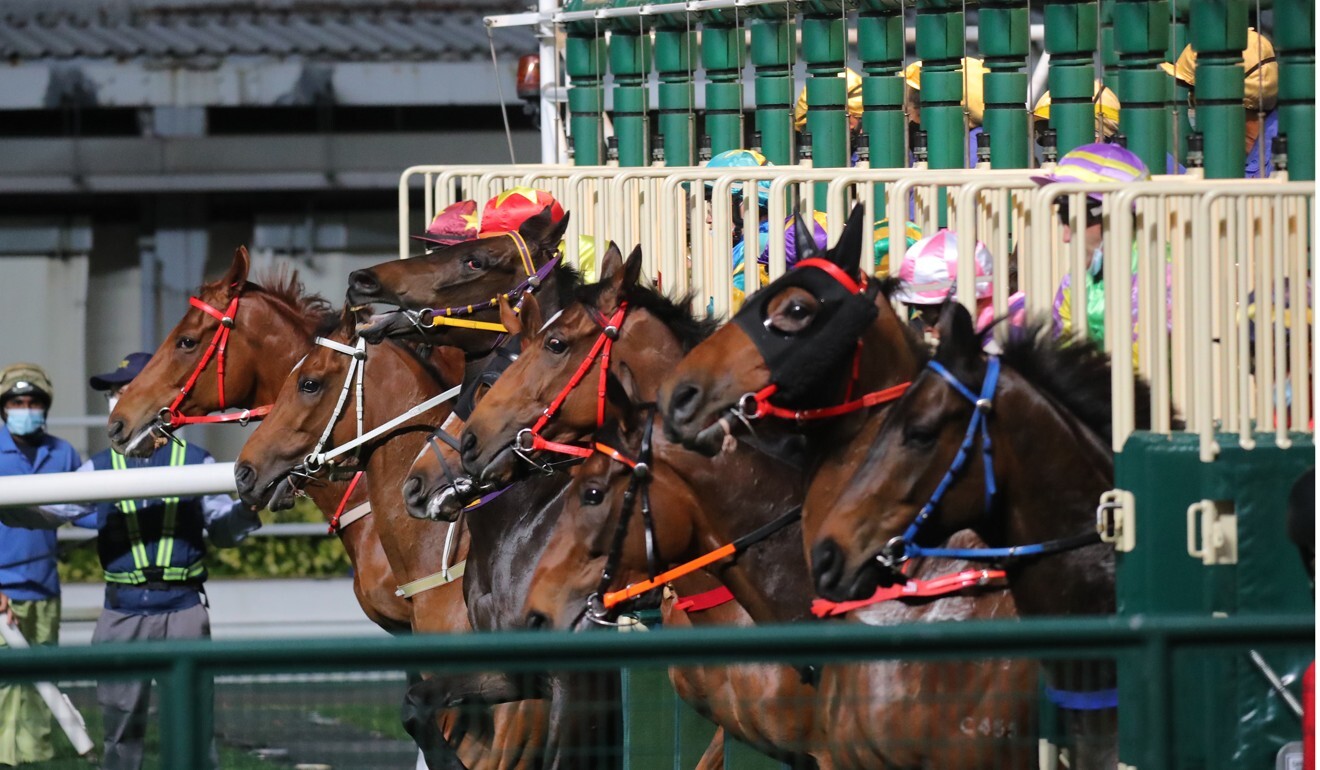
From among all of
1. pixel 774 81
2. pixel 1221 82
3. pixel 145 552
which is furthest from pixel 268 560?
pixel 1221 82

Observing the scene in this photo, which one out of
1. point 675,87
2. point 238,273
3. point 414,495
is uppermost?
point 675,87

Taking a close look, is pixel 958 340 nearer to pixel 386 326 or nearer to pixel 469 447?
pixel 469 447

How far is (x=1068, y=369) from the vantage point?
4.22 m

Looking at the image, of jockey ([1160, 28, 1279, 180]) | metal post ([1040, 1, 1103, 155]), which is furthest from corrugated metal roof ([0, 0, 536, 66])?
metal post ([1040, 1, 1103, 155])

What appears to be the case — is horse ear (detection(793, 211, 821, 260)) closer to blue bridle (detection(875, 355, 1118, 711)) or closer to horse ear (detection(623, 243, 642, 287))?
blue bridle (detection(875, 355, 1118, 711))

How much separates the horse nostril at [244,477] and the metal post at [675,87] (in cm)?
243

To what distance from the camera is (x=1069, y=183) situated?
4.45m

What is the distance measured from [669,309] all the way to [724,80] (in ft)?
10.3

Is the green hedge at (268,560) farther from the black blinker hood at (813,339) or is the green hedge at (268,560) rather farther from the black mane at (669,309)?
the black blinker hood at (813,339)

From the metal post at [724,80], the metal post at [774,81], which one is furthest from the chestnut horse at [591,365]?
the metal post at [724,80]

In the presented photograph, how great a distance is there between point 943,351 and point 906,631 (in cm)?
104

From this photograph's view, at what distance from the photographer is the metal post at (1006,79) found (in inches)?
266

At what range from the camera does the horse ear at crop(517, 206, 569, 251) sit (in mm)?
6273

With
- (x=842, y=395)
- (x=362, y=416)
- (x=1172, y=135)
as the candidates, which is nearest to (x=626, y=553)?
(x=842, y=395)
